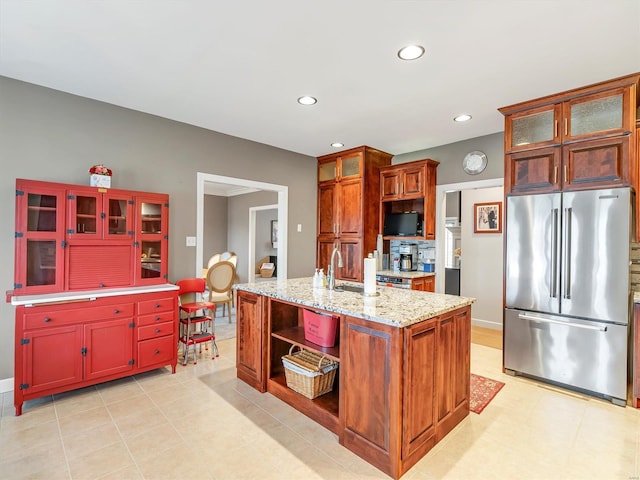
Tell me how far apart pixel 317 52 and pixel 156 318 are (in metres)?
2.71

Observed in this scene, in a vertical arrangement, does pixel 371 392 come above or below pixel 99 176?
below

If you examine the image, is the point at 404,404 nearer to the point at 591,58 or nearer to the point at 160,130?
the point at 591,58

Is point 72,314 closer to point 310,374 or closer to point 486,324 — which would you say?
point 310,374

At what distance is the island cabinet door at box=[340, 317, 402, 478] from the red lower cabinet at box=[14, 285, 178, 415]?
6.43 ft

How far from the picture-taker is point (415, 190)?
464cm

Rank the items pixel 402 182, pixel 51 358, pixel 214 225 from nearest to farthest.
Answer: pixel 51 358, pixel 402 182, pixel 214 225

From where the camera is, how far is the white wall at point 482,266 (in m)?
4.94

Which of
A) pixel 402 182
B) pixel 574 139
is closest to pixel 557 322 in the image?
pixel 574 139

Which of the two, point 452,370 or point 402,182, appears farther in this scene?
point 402,182

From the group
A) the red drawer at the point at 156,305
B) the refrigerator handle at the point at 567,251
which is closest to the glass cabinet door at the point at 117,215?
the red drawer at the point at 156,305

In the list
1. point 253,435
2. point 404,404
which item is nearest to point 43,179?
point 253,435

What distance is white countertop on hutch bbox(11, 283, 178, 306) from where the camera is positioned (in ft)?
8.10

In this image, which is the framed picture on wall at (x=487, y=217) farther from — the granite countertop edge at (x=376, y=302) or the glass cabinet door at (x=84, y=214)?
the glass cabinet door at (x=84, y=214)

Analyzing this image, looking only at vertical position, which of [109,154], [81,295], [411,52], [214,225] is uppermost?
[411,52]
